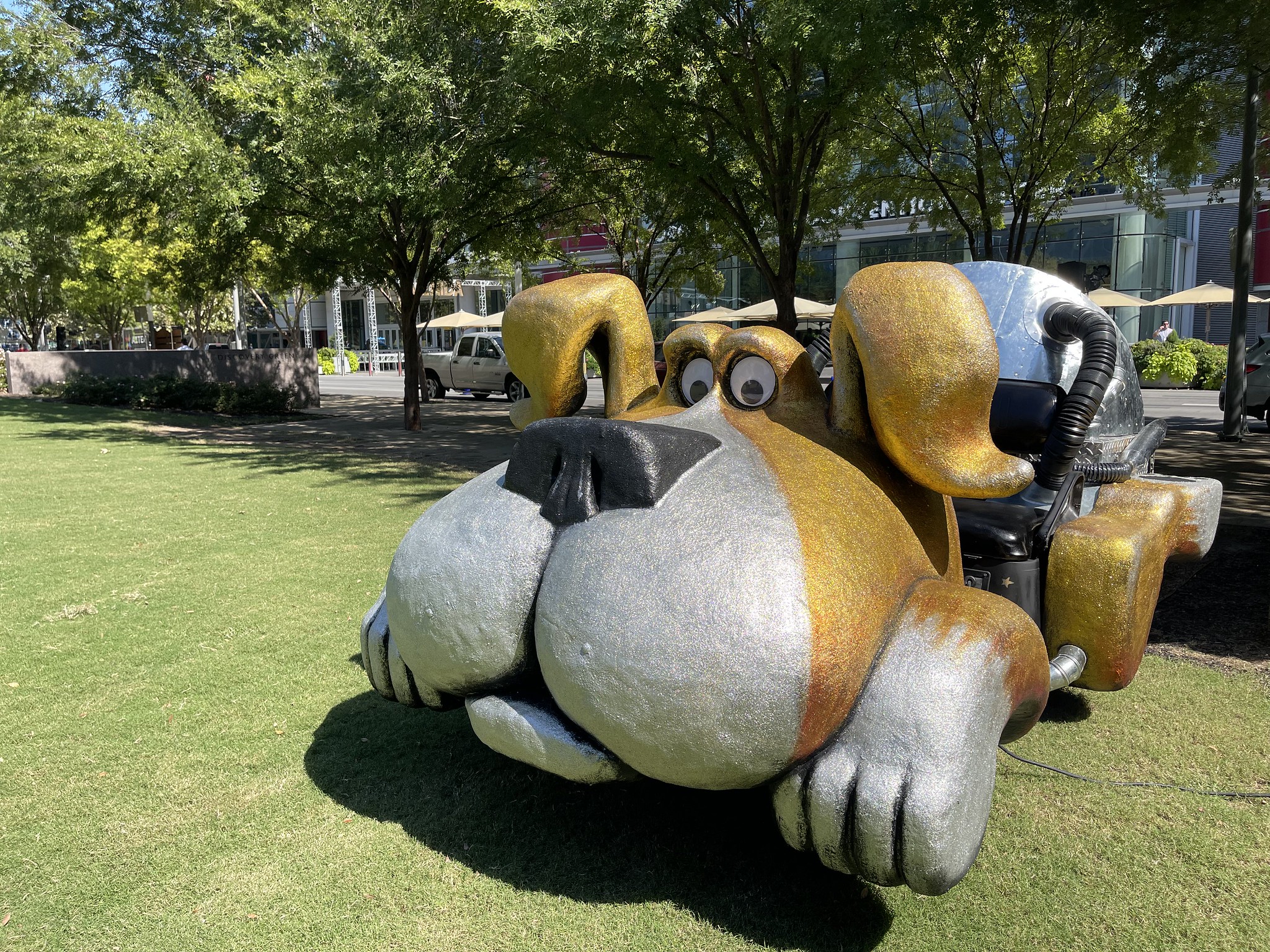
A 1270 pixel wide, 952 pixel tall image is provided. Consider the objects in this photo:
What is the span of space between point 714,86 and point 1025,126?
6.23m

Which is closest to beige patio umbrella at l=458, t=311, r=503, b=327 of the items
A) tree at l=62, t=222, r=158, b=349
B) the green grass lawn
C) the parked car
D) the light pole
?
tree at l=62, t=222, r=158, b=349

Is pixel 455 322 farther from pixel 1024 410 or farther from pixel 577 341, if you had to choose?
pixel 577 341

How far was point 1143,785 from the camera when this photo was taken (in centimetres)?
342

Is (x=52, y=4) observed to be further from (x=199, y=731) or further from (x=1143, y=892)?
(x=1143, y=892)

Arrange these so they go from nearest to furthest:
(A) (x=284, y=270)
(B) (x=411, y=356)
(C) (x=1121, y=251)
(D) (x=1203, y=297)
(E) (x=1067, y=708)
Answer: (E) (x=1067, y=708), (A) (x=284, y=270), (B) (x=411, y=356), (D) (x=1203, y=297), (C) (x=1121, y=251)

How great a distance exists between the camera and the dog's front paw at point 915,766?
212 centimetres

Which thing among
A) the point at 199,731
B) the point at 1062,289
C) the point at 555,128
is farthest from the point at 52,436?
the point at 1062,289

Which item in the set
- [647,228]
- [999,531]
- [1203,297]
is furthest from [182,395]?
[1203,297]

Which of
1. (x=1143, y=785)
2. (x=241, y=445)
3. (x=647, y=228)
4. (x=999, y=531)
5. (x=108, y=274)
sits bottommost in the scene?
(x=1143, y=785)

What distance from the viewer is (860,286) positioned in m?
2.58

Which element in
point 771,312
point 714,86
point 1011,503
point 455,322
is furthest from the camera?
point 455,322

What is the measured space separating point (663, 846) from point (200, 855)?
143 cm

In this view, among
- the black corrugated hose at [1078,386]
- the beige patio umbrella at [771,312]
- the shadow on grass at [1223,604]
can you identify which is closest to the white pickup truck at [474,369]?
the beige patio umbrella at [771,312]

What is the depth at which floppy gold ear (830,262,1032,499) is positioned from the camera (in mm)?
2453
